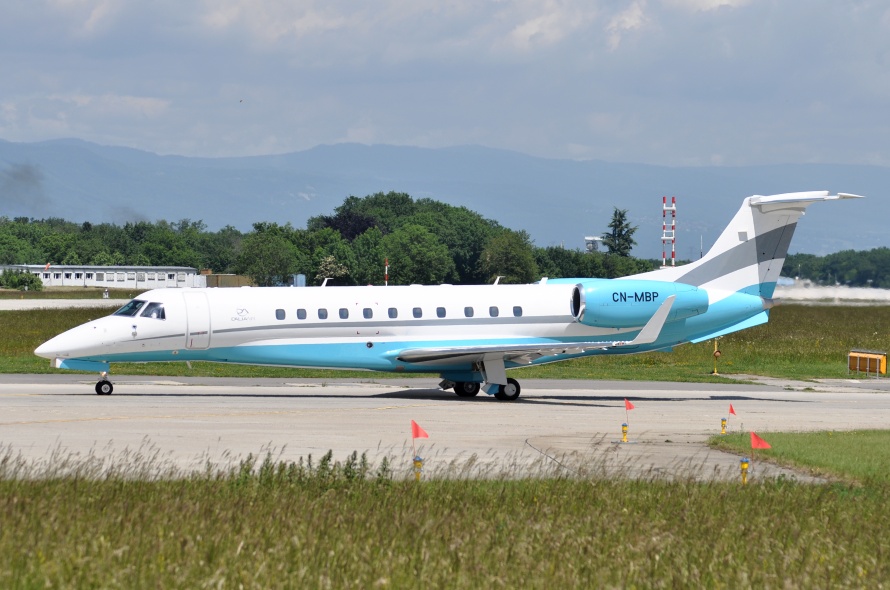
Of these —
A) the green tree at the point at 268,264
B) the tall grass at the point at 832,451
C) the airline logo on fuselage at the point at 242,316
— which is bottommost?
the tall grass at the point at 832,451

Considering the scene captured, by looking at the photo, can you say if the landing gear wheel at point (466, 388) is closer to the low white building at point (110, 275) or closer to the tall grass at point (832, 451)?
the tall grass at point (832, 451)

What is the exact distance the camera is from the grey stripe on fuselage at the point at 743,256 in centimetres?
3228

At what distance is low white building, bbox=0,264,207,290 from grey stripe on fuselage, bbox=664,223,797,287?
12184 centimetres

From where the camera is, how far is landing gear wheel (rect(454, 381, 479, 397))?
102 feet

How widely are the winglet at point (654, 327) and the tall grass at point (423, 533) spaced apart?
49.2 feet

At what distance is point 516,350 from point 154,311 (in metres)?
9.14

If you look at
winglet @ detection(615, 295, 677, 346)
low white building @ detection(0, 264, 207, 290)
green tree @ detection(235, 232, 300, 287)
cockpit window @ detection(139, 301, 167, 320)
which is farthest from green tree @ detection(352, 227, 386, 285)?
winglet @ detection(615, 295, 677, 346)

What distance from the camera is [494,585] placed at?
9.20m

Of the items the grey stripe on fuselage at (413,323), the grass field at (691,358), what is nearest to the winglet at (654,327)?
the grey stripe on fuselage at (413,323)

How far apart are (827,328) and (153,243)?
133m

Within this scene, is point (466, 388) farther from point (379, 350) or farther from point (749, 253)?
point (749, 253)

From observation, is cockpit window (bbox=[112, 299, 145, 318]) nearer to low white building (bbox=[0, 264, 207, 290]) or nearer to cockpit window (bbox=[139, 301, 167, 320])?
cockpit window (bbox=[139, 301, 167, 320])

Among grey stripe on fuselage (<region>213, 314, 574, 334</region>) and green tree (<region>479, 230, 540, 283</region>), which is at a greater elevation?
green tree (<region>479, 230, 540, 283</region>)

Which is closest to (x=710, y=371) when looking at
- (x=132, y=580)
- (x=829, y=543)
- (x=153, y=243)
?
(x=829, y=543)
